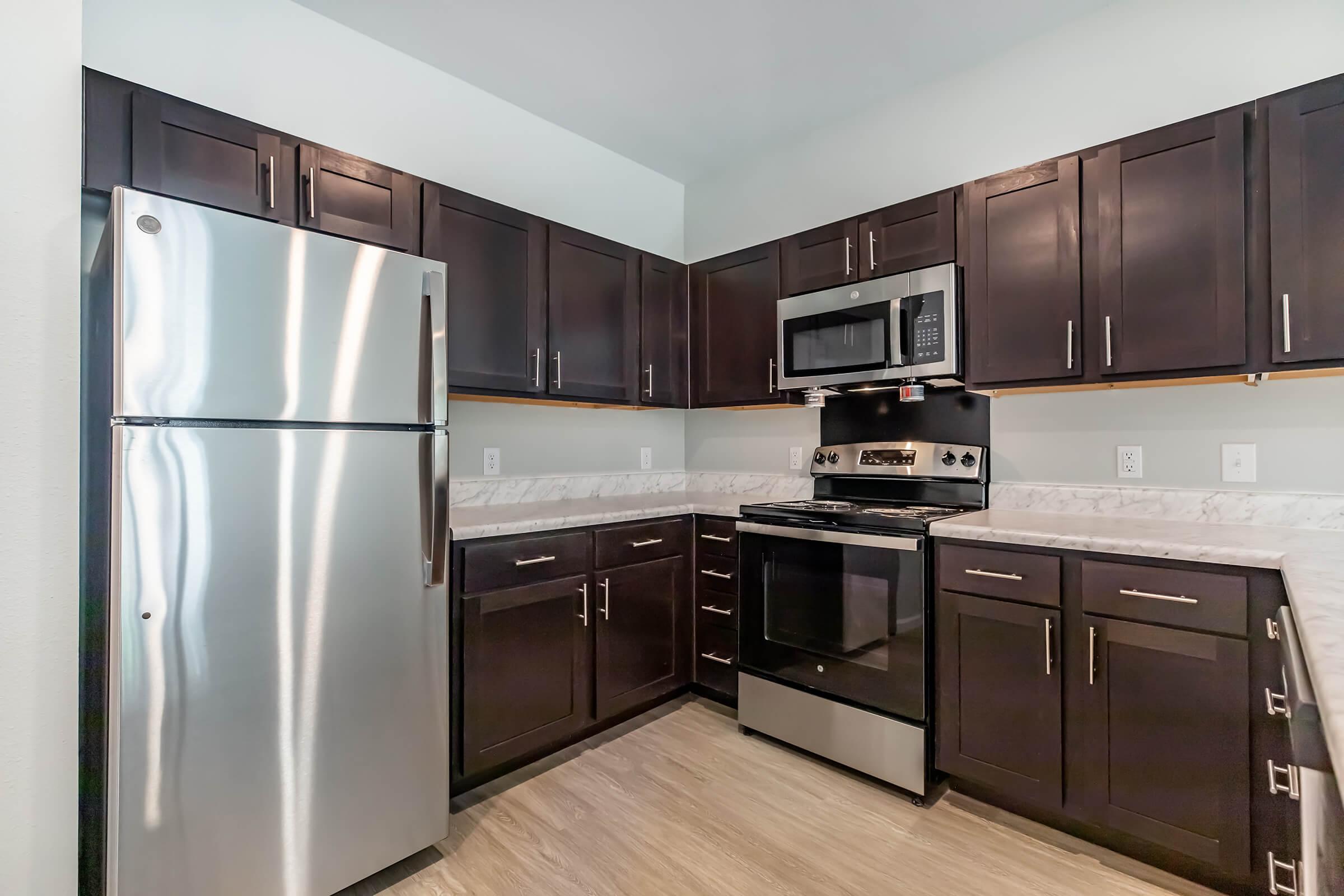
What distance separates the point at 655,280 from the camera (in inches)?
123

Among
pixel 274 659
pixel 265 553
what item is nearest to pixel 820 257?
pixel 265 553

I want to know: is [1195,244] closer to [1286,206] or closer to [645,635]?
[1286,206]

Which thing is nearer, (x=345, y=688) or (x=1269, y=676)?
(x=1269, y=676)

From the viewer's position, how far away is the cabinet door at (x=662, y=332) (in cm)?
305

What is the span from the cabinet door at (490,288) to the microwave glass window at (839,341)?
1.09 m

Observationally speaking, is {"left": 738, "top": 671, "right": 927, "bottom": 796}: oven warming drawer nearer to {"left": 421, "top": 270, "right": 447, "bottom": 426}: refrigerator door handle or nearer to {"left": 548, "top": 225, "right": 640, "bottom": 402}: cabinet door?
{"left": 548, "top": 225, "right": 640, "bottom": 402}: cabinet door

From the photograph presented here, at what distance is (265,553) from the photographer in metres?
1.51

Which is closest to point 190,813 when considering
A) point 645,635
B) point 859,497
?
point 645,635

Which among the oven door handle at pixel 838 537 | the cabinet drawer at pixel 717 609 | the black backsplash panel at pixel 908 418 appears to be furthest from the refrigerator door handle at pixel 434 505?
the black backsplash panel at pixel 908 418

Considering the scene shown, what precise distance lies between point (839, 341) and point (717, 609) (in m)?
1.29

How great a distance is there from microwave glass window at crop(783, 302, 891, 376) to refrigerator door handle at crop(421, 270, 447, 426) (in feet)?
5.00

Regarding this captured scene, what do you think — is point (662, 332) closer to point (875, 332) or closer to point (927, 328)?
point (875, 332)

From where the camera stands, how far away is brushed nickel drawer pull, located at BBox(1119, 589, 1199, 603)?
5.35ft

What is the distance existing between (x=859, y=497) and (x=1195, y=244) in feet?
4.85
